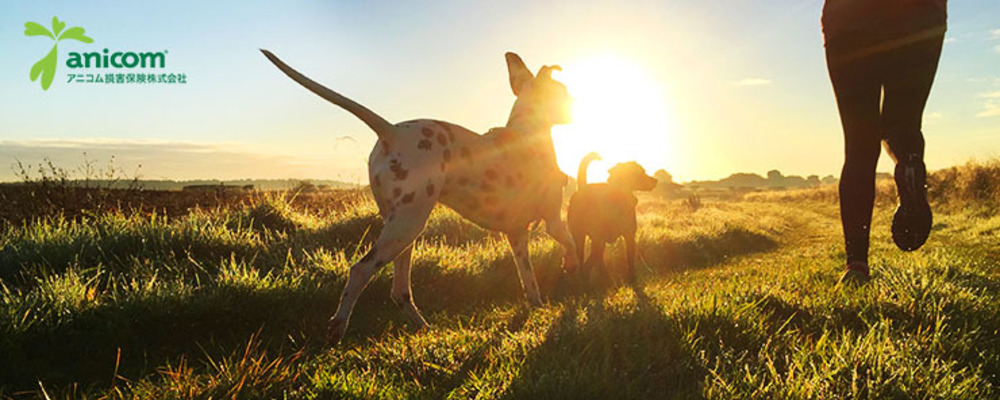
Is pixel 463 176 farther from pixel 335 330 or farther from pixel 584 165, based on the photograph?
pixel 584 165

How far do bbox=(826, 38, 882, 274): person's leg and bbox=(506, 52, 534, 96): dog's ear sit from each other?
2729mm

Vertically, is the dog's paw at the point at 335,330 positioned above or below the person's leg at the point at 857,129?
below

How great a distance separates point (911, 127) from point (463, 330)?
13.3 feet

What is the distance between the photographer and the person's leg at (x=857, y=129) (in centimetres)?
441

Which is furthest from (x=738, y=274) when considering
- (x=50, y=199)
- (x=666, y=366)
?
(x=50, y=199)

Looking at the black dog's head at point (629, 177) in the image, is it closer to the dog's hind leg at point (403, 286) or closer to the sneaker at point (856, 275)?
the sneaker at point (856, 275)

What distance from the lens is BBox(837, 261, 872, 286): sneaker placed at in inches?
183

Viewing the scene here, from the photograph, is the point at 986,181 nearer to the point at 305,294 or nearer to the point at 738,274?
the point at 738,274

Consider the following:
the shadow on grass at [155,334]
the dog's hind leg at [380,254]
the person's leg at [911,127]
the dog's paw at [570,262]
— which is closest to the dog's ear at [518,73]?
the dog's paw at [570,262]

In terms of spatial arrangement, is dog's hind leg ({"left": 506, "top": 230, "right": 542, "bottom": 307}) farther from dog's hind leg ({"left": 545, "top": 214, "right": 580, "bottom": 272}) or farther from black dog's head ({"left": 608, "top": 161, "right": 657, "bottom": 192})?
black dog's head ({"left": 608, "top": 161, "right": 657, "bottom": 192})

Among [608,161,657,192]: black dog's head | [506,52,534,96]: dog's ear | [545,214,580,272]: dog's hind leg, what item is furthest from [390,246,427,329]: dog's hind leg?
[608,161,657,192]: black dog's head

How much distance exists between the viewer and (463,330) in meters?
3.74

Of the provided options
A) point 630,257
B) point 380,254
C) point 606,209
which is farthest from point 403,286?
point 630,257

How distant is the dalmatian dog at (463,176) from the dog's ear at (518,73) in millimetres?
10
